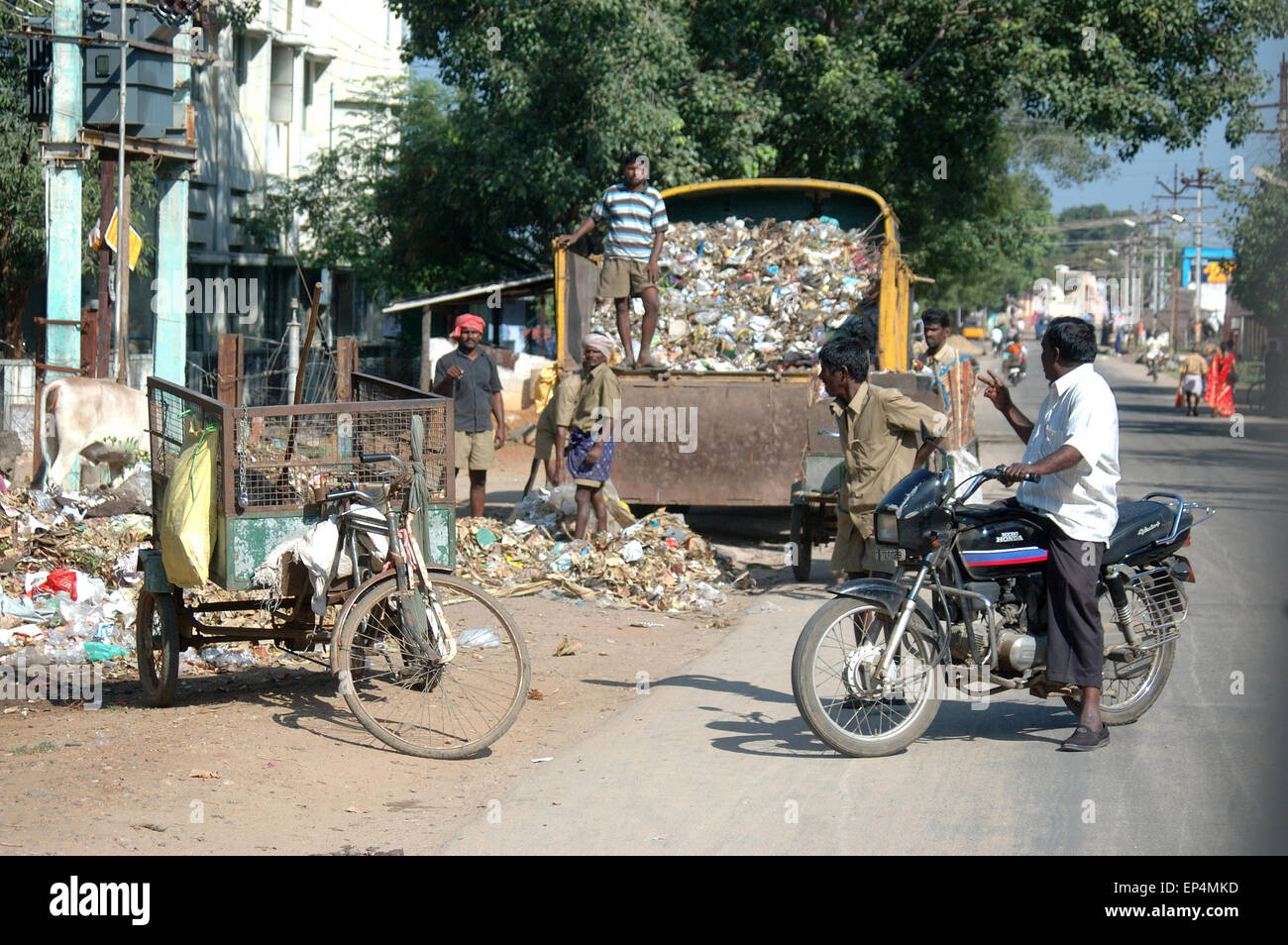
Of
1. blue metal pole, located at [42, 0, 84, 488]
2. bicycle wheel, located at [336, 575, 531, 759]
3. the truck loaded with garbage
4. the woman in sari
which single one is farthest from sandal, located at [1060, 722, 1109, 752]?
the woman in sari

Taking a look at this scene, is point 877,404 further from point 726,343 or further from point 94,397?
point 94,397

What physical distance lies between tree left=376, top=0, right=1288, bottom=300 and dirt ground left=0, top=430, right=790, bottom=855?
13052 millimetres

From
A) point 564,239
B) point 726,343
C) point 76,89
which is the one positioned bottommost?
point 726,343

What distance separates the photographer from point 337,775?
538 centimetres

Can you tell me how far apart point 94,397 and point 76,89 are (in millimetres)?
4039

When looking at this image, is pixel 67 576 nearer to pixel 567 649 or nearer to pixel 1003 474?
pixel 567 649

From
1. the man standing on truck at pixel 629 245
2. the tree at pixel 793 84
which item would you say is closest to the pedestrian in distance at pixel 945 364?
the man standing on truck at pixel 629 245

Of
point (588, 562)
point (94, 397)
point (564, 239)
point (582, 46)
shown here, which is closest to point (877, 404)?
point (588, 562)

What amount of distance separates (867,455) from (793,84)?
15347mm

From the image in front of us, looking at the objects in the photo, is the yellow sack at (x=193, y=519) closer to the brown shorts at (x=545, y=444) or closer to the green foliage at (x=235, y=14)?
the brown shorts at (x=545, y=444)

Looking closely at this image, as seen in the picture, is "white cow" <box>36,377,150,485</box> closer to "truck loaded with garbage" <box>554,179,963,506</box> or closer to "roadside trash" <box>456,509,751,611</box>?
"roadside trash" <box>456,509,751,611</box>

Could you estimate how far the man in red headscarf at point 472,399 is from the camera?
11.4m

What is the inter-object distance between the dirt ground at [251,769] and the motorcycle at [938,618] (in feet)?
4.23
